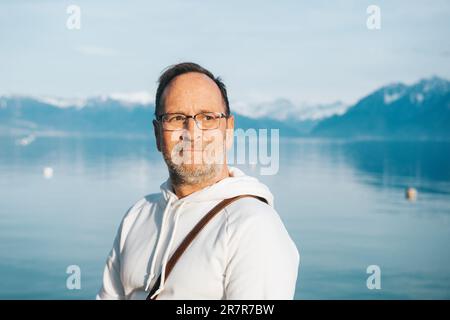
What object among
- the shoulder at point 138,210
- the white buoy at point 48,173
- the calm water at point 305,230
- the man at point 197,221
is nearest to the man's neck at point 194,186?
the man at point 197,221

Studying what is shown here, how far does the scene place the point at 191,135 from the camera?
8.38 ft

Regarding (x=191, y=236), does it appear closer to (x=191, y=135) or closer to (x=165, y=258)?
(x=165, y=258)

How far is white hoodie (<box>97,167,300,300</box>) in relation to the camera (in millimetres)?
2311

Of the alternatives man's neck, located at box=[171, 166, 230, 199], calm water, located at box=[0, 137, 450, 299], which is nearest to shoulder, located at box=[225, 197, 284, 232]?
man's neck, located at box=[171, 166, 230, 199]

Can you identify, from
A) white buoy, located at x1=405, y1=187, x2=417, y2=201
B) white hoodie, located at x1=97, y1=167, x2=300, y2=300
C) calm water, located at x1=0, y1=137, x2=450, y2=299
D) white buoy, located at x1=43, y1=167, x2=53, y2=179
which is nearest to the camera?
white hoodie, located at x1=97, y1=167, x2=300, y2=300

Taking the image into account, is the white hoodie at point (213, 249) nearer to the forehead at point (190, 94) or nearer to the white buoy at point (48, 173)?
the forehead at point (190, 94)

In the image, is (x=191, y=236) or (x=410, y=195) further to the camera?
(x=410, y=195)

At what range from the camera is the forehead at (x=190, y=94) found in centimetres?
256

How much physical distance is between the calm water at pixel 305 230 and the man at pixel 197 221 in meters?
6.96

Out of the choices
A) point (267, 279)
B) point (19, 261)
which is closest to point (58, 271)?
point (19, 261)

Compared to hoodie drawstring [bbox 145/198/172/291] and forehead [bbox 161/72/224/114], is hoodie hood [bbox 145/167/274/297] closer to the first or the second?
hoodie drawstring [bbox 145/198/172/291]

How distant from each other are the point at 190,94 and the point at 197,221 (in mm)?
406

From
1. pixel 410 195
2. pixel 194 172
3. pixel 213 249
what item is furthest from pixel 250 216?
pixel 410 195

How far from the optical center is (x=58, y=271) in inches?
445
